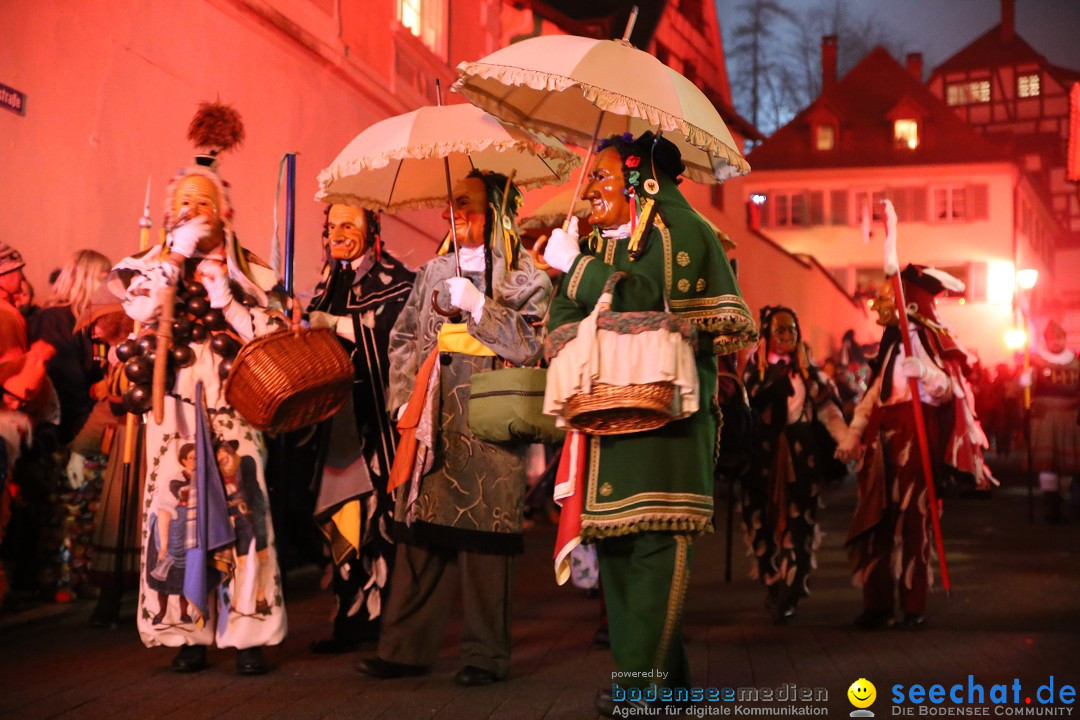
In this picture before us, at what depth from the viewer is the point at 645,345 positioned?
189 inches

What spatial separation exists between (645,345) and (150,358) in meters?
2.40

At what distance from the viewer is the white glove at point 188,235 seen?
6.00 m

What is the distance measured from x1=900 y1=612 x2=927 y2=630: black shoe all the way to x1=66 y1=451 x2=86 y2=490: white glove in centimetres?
506

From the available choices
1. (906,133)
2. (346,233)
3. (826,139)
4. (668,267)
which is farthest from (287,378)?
(906,133)

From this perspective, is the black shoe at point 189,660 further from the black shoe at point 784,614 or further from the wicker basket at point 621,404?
the black shoe at point 784,614

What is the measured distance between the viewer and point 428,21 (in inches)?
639

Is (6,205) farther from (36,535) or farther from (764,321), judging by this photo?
(764,321)

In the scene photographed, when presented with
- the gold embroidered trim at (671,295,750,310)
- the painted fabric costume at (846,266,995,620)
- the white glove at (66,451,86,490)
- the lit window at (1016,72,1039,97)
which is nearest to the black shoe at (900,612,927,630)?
the painted fabric costume at (846,266,995,620)

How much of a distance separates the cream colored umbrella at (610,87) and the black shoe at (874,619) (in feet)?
9.90

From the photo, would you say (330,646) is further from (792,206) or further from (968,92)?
(968,92)

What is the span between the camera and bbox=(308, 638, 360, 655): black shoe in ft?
21.5

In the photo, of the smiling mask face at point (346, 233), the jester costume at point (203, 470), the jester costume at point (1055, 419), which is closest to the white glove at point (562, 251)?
the jester costume at point (203, 470)

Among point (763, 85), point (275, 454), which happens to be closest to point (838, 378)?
point (275, 454)

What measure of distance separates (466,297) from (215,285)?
119cm
